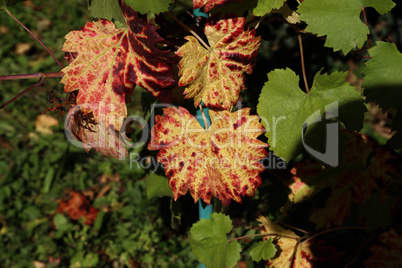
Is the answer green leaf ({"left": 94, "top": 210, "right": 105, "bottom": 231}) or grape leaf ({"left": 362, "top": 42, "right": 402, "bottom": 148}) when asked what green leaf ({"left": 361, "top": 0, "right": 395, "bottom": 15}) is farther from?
green leaf ({"left": 94, "top": 210, "right": 105, "bottom": 231})

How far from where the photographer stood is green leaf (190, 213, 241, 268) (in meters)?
1.21

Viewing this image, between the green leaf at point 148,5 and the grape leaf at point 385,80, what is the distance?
555mm

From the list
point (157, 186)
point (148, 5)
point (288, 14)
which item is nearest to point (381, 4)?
point (288, 14)

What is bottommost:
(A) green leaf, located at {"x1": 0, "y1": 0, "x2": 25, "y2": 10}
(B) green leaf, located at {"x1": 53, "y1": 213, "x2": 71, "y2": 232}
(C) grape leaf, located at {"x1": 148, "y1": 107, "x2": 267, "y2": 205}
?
(B) green leaf, located at {"x1": 53, "y1": 213, "x2": 71, "y2": 232}

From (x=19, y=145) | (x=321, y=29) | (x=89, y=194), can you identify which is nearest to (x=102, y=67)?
(x=321, y=29)

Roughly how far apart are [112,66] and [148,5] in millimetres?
214

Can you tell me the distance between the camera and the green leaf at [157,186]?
1438 millimetres

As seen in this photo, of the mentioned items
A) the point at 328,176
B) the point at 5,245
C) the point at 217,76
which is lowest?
the point at 5,245

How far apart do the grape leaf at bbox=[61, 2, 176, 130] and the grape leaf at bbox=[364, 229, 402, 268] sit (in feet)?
3.34

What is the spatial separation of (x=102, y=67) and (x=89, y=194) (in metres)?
1.62

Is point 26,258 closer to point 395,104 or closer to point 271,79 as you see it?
point 271,79

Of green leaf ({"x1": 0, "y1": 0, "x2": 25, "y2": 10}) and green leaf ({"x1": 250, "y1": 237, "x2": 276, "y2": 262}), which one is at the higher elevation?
green leaf ({"x1": 0, "y1": 0, "x2": 25, "y2": 10})

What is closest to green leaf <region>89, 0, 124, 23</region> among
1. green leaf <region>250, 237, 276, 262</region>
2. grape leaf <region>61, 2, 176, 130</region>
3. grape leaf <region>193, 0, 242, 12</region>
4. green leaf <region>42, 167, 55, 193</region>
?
grape leaf <region>61, 2, 176, 130</region>

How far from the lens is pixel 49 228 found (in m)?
2.29
